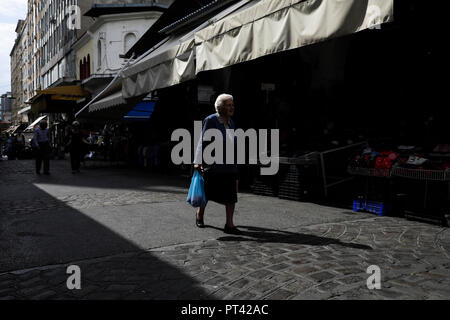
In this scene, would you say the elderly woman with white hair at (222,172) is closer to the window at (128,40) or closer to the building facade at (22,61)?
the window at (128,40)

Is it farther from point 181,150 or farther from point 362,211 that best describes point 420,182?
point 181,150

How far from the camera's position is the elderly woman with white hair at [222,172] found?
5.21 m

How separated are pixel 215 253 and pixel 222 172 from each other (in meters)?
1.27

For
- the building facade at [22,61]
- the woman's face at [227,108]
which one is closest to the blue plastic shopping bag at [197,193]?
the woman's face at [227,108]

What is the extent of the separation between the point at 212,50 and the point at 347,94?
2.95 meters

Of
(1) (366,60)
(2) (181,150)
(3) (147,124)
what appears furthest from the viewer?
(3) (147,124)

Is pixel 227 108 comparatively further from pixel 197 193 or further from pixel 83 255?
pixel 83 255

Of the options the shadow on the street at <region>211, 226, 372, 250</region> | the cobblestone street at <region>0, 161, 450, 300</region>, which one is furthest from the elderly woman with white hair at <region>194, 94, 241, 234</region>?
the cobblestone street at <region>0, 161, 450, 300</region>

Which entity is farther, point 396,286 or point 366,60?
point 366,60

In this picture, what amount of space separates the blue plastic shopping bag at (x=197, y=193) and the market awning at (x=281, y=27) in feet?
7.74

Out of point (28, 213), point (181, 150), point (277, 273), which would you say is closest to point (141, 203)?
point (28, 213)

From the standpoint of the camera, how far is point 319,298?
119 inches

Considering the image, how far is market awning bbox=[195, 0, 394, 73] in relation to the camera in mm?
5000
